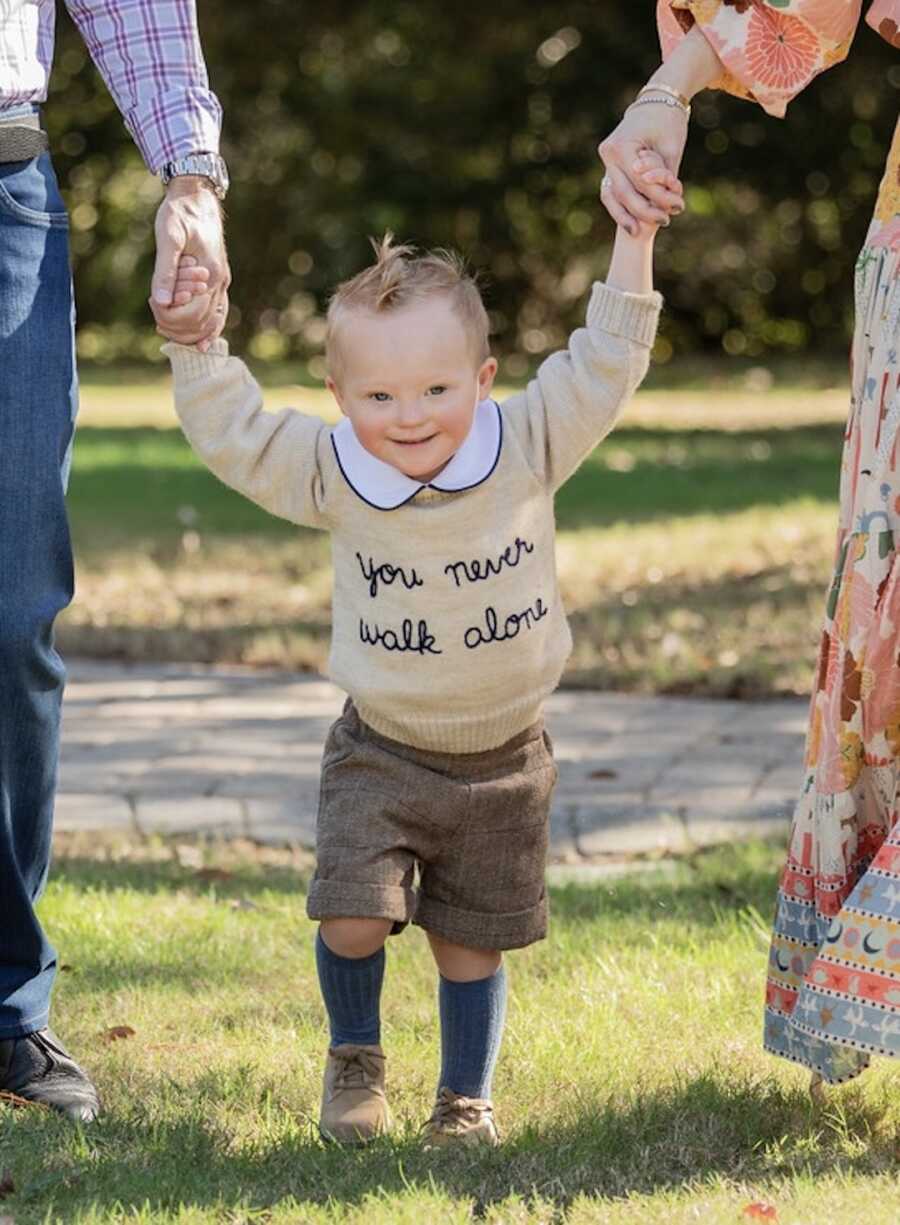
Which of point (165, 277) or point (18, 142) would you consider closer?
point (165, 277)

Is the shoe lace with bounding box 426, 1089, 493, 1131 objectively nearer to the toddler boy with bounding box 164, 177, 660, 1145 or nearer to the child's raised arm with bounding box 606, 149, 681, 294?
the toddler boy with bounding box 164, 177, 660, 1145

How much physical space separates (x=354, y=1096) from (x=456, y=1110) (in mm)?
148

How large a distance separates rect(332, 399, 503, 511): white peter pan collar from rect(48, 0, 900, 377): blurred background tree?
50.3 ft

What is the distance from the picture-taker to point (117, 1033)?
3621mm

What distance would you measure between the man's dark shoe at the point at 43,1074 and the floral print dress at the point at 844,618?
3.39 feet

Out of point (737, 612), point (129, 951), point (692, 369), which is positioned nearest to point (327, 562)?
point (737, 612)

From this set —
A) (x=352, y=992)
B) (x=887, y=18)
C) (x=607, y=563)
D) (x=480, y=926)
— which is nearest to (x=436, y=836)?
(x=480, y=926)

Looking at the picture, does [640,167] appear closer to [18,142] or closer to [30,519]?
[18,142]

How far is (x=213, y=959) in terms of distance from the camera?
405cm

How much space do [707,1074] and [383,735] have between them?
774 mm

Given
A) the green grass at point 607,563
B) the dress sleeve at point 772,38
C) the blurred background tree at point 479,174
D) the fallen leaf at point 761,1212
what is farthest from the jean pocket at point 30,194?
the blurred background tree at point 479,174

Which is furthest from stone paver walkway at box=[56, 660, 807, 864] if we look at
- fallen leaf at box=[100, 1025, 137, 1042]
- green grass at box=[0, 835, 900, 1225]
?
fallen leaf at box=[100, 1025, 137, 1042]

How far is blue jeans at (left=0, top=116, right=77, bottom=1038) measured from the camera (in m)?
3.12

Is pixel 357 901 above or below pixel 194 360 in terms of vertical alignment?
below
